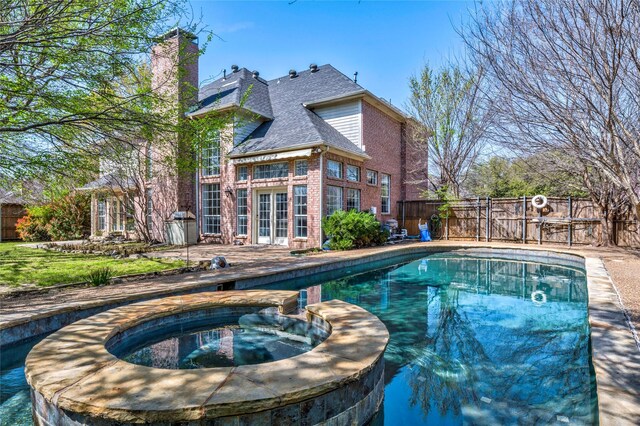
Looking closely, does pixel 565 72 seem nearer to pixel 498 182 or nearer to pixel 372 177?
pixel 372 177

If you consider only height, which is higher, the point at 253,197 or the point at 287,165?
the point at 287,165

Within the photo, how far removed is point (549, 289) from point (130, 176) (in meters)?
15.8

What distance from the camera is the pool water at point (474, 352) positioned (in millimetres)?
2990

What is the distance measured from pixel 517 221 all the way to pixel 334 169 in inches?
348

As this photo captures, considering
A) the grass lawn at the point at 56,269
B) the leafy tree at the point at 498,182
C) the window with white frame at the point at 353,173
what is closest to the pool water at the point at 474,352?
the grass lawn at the point at 56,269

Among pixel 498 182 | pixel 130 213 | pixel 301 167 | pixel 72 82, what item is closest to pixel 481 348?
pixel 72 82

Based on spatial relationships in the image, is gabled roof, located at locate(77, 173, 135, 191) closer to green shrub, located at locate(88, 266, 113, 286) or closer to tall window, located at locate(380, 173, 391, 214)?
green shrub, located at locate(88, 266, 113, 286)

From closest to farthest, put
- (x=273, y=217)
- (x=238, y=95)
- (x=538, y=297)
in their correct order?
(x=538, y=297) < (x=273, y=217) < (x=238, y=95)

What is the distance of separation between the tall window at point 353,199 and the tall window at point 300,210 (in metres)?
2.19

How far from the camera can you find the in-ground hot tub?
6.59 feet

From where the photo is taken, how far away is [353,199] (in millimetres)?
14430

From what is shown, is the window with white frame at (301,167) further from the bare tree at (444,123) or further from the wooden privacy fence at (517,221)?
the bare tree at (444,123)

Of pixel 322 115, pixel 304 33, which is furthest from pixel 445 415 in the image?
pixel 322 115

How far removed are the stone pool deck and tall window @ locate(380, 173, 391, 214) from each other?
6758 mm
